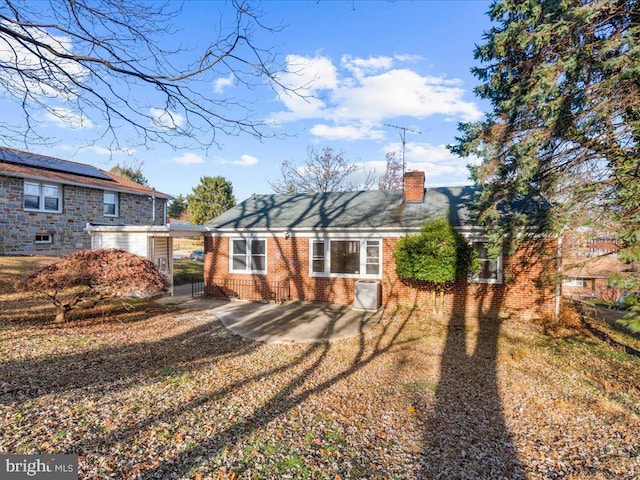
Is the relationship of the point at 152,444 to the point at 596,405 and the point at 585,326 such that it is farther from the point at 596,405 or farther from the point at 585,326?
the point at 585,326

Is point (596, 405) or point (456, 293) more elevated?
point (456, 293)

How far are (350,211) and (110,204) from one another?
15.1 metres

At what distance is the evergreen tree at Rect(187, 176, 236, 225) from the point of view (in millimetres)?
37969

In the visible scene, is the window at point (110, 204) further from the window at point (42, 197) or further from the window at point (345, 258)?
the window at point (345, 258)

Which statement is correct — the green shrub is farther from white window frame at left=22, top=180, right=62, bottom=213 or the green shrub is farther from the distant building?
white window frame at left=22, top=180, right=62, bottom=213

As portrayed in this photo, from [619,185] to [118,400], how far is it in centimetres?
964

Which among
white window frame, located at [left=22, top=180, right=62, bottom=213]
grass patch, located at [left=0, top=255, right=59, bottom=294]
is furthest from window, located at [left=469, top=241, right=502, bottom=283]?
white window frame, located at [left=22, top=180, right=62, bottom=213]

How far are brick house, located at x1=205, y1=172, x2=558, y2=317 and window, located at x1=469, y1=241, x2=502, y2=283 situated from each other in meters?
0.03

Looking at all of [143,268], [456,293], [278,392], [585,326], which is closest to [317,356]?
[278,392]

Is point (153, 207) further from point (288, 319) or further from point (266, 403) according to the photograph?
point (266, 403)

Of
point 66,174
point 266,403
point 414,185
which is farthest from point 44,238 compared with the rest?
point 266,403

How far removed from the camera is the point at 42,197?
1678 cm

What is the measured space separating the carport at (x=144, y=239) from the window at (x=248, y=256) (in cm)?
157

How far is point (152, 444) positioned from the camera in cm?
365
